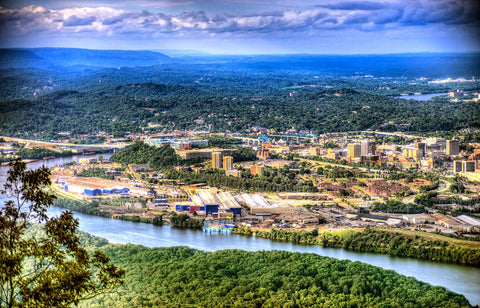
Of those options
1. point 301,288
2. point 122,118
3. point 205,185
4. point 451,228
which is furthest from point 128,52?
point 301,288

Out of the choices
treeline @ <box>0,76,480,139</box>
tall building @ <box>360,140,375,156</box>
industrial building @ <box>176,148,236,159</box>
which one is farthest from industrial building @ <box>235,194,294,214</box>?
treeline @ <box>0,76,480,139</box>

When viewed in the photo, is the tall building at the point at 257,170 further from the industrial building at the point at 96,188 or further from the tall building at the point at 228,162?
the industrial building at the point at 96,188

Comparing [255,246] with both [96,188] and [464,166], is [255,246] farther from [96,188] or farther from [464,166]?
[464,166]

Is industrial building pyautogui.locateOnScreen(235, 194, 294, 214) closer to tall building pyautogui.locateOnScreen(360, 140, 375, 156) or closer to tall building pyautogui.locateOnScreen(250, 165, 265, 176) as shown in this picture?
tall building pyautogui.locateOnScreen(250, 165, 265, 176)

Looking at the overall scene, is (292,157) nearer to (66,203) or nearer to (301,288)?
(66,203)

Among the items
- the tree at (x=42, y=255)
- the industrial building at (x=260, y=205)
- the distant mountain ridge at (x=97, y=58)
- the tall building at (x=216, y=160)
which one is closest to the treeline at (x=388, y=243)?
the industrial building at (x=260, y=205)
